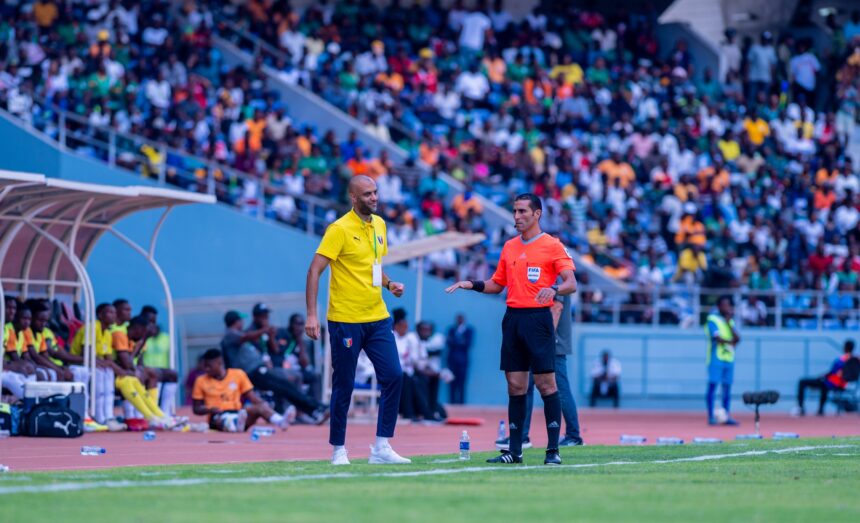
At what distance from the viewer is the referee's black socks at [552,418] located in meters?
12.0

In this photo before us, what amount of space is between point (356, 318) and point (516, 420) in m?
1.53

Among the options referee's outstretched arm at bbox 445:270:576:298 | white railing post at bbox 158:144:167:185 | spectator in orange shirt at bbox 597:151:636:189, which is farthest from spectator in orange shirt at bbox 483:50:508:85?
referee's outstretched arm at bbox 445:270:576:298

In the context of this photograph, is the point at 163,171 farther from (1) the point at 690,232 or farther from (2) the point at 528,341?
(2) the point at 528,341

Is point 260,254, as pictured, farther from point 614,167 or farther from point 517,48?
point 517,48

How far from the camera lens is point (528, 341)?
11914mm

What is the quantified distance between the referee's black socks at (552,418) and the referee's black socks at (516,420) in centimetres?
18

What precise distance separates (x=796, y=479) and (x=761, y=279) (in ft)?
67.7

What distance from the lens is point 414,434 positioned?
62.5 feet

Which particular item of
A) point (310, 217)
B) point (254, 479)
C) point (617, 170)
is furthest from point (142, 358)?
point (617, 170)

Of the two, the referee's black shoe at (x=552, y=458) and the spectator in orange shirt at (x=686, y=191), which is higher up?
the spectator in orange shirt at (x=686, y=191)

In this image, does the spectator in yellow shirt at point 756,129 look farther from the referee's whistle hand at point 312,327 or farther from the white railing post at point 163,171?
the referee's whistle hand at point 312,327

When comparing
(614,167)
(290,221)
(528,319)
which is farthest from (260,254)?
(528,319)

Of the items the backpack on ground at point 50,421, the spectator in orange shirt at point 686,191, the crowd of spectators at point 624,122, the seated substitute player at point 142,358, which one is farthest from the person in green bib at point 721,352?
the backpack on ground at point 50,421

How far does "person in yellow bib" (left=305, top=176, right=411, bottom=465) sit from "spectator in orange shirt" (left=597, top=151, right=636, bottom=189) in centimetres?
2100
